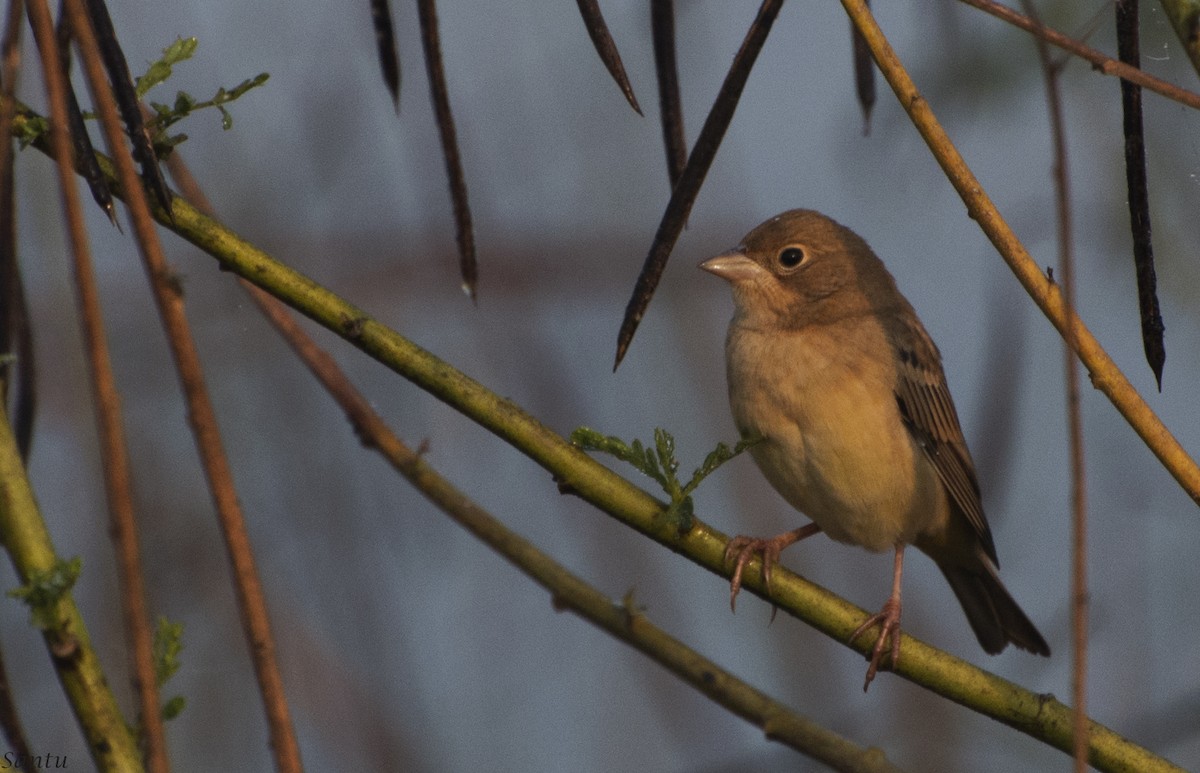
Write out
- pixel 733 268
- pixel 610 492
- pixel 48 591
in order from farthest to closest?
pixel 733 268, pixel 610 492, pixel 48 591

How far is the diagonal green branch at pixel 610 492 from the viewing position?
269 centimetres

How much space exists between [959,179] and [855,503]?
228 centimetres

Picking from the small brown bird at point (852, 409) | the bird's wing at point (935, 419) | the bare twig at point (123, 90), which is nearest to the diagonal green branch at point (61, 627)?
the bare twig at point (123, 90)

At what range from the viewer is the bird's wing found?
191 inches

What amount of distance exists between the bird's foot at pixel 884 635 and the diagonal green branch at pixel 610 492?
3 cm

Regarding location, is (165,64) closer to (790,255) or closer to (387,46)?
(387,46)

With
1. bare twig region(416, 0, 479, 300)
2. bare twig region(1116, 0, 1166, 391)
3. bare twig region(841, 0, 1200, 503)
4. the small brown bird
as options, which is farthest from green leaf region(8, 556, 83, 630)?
the small brown bird

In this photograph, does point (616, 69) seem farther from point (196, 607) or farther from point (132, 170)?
point (196, 607)

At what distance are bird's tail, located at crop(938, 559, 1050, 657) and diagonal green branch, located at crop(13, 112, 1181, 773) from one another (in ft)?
7.64

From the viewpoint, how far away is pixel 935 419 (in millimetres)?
4945

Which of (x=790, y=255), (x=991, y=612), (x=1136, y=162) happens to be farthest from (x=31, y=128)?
(x=991, y=612)

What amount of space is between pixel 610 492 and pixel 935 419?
2339mm

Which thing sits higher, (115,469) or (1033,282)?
(1033,282)

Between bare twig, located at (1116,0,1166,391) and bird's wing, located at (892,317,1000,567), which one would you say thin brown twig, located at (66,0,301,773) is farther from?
bird's wing, located at (892,317,1000,567)
